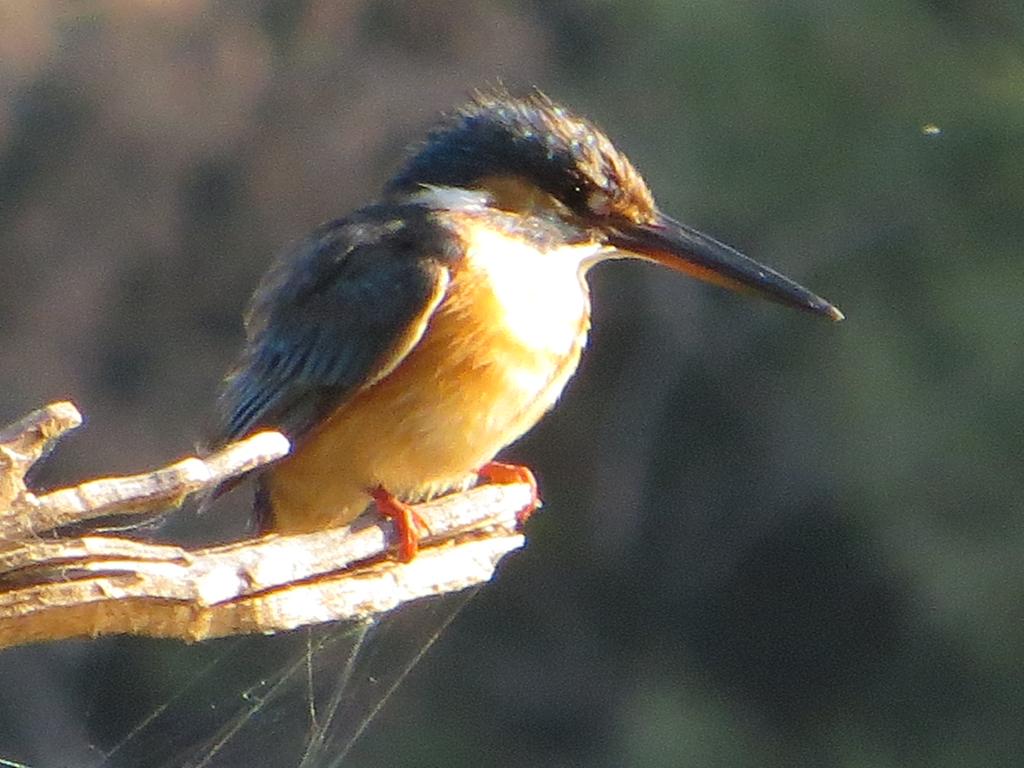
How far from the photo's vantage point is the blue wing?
2.40 m

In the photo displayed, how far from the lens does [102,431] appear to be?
6.45 meters

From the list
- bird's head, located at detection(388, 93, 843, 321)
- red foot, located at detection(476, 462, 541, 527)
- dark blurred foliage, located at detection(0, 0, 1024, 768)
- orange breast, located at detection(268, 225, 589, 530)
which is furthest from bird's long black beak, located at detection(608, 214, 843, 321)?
dark blurred foliage, located at detection(0, 0, 1024, 768)

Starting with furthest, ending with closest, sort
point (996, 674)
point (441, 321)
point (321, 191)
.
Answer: point (321, 191), point (996, 674), point (441, 321)

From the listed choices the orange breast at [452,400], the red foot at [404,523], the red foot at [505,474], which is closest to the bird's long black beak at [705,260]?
the orange breast at [452,400]

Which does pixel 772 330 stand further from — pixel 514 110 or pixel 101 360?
pixel 514 110

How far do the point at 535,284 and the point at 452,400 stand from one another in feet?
0.58

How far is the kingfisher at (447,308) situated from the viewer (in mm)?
2359

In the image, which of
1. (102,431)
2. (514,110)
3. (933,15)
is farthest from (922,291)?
(514,110)

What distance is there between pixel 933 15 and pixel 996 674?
6.48 feet

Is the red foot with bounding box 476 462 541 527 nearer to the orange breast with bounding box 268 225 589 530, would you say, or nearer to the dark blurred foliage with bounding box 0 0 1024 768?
the orange breast with bounding box 268 225 589 530

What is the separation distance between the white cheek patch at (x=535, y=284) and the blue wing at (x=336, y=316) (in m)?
0.05

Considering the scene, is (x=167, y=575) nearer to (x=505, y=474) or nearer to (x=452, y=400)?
(x=452, y=400)

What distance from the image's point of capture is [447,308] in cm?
239

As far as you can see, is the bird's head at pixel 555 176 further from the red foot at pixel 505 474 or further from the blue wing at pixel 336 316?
the red foot at pixel 505 474
